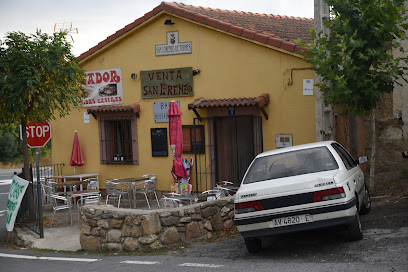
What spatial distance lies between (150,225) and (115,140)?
7947 millimetres

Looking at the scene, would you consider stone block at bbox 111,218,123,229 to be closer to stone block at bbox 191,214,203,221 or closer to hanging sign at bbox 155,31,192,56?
stone block at bbox 191,214,203,221

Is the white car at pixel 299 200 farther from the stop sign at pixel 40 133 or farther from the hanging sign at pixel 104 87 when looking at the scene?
the stop sign at pixel 40 133

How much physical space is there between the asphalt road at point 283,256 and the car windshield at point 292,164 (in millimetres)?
1113

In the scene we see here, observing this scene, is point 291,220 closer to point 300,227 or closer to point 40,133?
point 300,227

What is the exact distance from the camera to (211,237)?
10.5 metres

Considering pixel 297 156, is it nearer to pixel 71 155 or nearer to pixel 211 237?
pixel 211 237

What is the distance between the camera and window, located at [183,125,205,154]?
1588cm

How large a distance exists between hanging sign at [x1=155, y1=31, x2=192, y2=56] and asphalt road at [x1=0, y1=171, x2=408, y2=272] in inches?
283

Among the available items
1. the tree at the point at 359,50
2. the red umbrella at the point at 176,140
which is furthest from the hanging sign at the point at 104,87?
the tree at the point at 359,50

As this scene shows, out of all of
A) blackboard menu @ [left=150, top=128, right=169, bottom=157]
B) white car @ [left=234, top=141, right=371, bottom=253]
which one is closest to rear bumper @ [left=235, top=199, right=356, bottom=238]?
white car @ [left=234, top=141, right=371, bottom=253]

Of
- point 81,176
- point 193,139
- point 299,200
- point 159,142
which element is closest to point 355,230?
point 299,200

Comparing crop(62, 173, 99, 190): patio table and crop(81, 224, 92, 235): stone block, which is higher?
crop(62, 173, 99, 190): patio table

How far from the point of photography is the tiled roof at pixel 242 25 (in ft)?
48.1

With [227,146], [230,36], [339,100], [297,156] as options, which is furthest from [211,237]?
[230,36]
